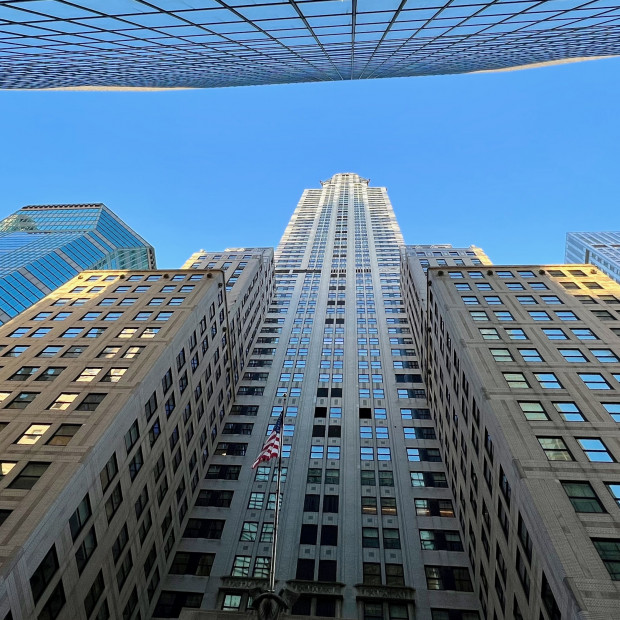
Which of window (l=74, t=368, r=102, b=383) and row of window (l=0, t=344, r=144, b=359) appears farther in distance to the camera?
row of window (l=0, t=344, r=144, b=359)

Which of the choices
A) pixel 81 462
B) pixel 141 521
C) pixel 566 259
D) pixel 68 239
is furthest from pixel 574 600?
pixel 566 259

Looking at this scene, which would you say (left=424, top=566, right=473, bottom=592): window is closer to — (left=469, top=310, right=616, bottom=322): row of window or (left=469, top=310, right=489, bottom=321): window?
(left=469, top=310, right=489, bottom=321): window

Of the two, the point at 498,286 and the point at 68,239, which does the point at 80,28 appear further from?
the point at 68,239

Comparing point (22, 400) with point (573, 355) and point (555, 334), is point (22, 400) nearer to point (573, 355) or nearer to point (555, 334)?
point (573, 355)

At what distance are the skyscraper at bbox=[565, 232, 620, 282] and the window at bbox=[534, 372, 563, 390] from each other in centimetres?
12352

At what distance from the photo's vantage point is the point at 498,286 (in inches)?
1966

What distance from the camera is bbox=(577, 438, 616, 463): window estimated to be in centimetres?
2684

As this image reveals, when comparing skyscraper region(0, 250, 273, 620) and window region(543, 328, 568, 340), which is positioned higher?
window region(543, 328, 568, 340)

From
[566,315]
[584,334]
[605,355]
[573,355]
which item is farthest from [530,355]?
[566,315]

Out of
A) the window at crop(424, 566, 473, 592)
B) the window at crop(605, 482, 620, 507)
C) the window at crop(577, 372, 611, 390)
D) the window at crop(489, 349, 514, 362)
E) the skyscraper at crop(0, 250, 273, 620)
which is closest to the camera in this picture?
the window at crop(605, 482, 620, 507)

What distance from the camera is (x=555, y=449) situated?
27.8 metres

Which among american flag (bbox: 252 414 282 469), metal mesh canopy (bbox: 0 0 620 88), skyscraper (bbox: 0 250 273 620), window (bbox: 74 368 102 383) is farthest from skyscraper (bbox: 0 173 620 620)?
metal mesh canopy (bbox: 0 0 620 88)

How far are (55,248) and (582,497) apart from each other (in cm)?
12058

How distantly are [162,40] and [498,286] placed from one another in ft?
136
